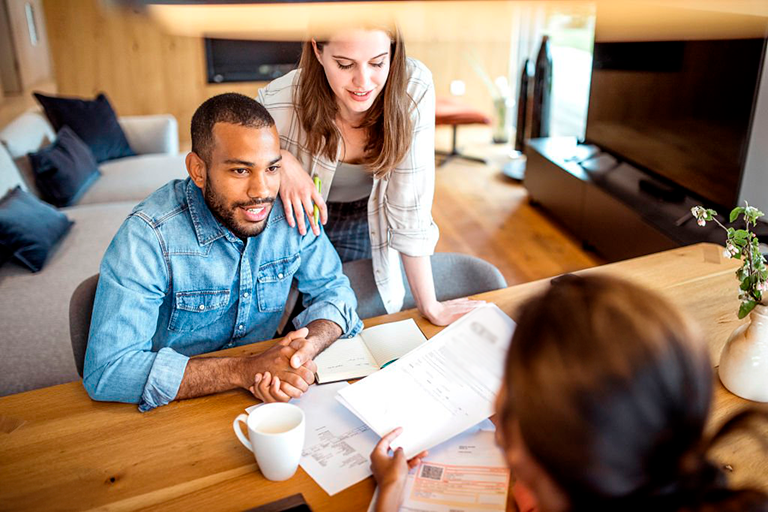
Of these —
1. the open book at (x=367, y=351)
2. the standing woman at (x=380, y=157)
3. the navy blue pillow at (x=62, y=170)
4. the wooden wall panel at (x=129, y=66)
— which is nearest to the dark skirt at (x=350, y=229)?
the standing woman at (x=380, y=157)

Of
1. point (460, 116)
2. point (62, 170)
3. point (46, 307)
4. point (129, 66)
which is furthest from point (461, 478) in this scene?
point (129, 66)

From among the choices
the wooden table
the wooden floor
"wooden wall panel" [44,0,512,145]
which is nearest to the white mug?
the wooden table

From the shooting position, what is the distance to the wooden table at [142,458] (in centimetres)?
95

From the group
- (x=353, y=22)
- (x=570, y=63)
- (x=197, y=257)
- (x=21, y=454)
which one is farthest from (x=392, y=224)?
(x=570, y=63)

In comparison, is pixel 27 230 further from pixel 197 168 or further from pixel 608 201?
pixel 608 201

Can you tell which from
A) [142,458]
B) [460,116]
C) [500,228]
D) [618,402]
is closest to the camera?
[618,402]

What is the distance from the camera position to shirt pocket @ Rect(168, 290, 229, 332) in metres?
1.35

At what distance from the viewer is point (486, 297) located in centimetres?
150

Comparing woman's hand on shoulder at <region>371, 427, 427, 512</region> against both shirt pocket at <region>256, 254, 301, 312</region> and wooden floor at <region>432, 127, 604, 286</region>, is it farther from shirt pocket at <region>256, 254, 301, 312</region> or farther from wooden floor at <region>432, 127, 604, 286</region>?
wooden floor at <region>432, 127, 604, 286</region>

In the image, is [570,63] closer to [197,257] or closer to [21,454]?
[197,257]

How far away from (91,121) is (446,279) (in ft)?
8.42

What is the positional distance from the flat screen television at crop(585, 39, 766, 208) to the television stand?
0.28 ft

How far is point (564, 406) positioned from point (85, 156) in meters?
3.19

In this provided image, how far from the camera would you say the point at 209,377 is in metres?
1.18
